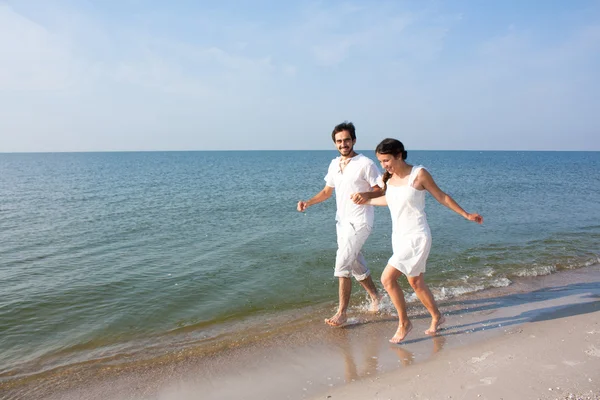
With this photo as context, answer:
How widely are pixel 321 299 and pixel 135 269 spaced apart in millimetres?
4196

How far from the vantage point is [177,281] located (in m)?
7.77

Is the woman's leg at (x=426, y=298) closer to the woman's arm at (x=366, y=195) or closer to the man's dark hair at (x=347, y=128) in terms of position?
the woman's arm at (x=366, y=195)

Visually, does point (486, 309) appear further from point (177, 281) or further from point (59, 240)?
point (59, 240)

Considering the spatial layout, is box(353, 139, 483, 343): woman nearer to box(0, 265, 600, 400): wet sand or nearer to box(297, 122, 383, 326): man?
box(297, 122, 383, 326): man

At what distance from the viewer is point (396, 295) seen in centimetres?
449

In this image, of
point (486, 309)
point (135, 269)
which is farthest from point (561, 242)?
point (135, 269)

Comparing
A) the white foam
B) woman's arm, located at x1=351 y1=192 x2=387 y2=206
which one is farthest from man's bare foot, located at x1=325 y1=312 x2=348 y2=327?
the white foam

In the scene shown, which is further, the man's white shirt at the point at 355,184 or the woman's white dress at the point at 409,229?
the man's white shirt at the point at 355,184

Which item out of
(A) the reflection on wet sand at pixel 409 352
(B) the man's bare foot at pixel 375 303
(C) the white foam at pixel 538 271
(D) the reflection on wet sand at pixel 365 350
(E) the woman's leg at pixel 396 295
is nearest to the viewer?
(D) the reflection on wet sand at pixel 365 350

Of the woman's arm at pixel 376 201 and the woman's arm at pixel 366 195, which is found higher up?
the woman's arm at pixel 366 195

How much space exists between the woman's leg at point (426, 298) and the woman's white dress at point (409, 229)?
0.55ft

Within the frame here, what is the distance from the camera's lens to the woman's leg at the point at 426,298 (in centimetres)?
444

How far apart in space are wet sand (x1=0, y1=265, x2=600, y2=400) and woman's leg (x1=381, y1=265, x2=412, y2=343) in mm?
119

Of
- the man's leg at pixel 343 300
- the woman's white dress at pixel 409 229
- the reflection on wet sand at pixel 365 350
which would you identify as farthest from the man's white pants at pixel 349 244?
the reflection on wet sand at pixel 365 350
